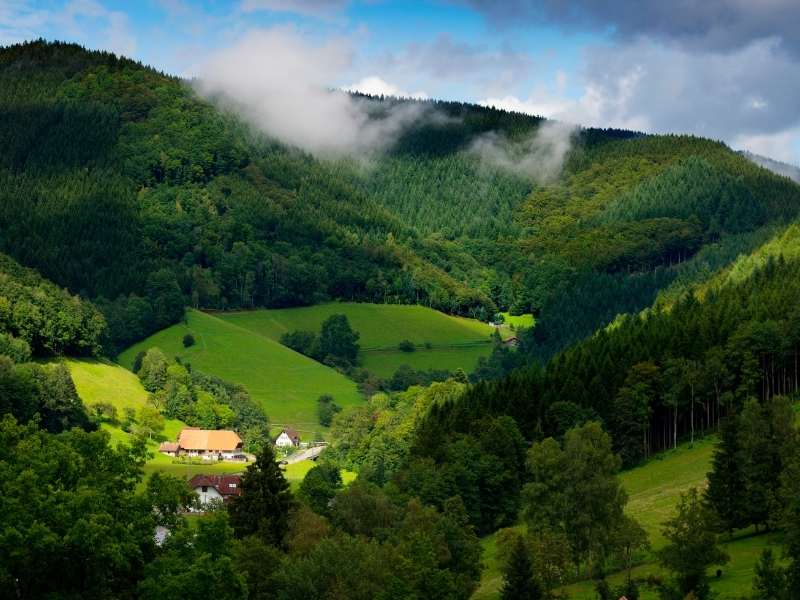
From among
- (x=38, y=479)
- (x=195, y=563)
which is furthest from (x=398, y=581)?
(x=38, y=479)

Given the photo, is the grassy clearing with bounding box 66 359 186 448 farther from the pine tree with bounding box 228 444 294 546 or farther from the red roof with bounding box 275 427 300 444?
the pine tree with bounding box 228 444 294 546

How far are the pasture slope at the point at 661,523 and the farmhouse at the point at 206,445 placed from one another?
68.9 m

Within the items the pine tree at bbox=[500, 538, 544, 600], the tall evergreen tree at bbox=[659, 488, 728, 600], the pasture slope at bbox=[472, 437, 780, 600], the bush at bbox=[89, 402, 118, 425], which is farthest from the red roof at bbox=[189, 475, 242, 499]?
the tall evergreen tree at bbox=[659, 488, 728, 600]

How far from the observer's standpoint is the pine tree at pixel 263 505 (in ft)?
272

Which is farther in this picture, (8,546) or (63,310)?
(63,310)

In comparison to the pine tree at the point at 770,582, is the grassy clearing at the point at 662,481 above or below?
below

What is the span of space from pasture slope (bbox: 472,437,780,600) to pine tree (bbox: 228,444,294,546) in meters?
12.4

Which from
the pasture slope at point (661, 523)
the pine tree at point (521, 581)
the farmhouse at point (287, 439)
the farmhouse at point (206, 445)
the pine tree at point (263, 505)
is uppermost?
the pine tree at point (263, 505)

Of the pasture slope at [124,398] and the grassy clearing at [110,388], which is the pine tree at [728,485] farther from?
the grassy clearing at [110,388]

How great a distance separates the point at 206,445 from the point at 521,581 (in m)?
106

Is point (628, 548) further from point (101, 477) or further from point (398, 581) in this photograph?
point (101, 477)

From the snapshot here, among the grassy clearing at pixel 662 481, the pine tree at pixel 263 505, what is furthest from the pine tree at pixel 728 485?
the pine tree at pixel 263 505

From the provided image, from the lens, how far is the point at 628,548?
77000 millimetres

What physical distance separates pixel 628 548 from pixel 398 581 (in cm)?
1786
